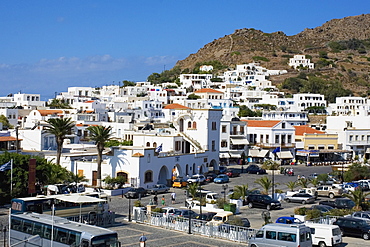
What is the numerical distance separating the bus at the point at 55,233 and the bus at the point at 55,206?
224cm

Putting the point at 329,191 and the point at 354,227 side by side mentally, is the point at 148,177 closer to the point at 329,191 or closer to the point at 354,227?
the point at 329,191

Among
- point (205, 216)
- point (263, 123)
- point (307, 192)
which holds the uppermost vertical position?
point (263, 123)

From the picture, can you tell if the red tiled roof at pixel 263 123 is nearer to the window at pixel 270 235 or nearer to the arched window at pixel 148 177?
the arched window at pixel 148 177

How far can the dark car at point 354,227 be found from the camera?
26.8 metres

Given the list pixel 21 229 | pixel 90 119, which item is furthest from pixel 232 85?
pixel 21 229

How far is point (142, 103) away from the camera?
4060 inches

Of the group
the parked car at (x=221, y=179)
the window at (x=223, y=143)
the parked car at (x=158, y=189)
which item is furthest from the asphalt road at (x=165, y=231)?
the window at (x=223, y=143)

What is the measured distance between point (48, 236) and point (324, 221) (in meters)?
14.7

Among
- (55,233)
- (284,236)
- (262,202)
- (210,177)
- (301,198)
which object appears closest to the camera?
(55,233)

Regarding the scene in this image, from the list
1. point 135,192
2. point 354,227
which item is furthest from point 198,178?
point 354,227

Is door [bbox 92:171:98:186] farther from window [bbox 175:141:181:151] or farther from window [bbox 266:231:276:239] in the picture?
window [bbox 266:231:276:239]

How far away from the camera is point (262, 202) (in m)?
35.8

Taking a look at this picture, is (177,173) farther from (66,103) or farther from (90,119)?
(66,103)

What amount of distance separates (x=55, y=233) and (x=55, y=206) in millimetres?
5899
